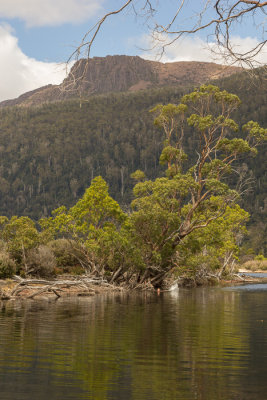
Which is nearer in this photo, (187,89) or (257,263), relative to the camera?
(257,263)

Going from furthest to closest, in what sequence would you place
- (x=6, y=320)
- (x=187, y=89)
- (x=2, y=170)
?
(x=187, y=89) < (x=2, y=170) < (x=6, y=320)

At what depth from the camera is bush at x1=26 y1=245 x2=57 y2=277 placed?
35.2 metres

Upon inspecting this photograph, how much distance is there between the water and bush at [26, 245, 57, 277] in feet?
49.3

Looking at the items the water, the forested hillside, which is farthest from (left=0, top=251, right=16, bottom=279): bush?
the forested hillside

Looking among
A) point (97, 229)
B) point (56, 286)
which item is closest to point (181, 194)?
point (97, 229)

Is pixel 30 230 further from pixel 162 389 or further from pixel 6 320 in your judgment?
pixel 162 389

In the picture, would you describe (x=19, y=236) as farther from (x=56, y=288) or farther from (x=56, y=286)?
(x=56, y=288)

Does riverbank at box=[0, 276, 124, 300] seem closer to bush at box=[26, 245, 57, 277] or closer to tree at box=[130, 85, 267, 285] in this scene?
bush at box=[26, 245, 57, 277]

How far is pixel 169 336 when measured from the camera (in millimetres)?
14578

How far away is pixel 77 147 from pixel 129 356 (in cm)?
17293

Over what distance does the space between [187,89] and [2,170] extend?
234 feet

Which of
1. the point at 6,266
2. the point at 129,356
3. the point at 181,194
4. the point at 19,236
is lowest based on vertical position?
the point at 129,356

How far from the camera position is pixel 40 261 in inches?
1391

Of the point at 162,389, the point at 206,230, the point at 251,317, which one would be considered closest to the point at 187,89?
the point at 206,230
